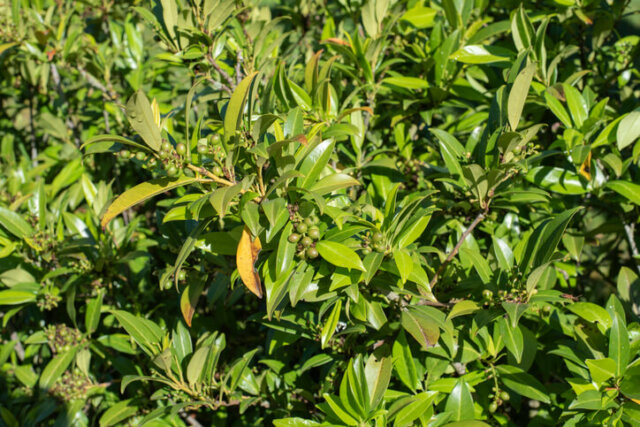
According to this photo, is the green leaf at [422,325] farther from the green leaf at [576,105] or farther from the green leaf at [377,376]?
the green leaf at [576,105]

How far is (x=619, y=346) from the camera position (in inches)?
54.5

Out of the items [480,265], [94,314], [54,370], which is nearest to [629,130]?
[480,265]

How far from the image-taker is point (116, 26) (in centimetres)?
279

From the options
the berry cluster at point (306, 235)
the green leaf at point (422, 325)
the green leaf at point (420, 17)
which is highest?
the green leaf at point (420, 17)

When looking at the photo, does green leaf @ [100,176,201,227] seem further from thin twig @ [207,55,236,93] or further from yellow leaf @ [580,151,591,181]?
yellow leaf @ [580,151,591,181]

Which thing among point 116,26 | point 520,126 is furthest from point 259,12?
point 520,126

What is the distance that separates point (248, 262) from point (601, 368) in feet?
3.07

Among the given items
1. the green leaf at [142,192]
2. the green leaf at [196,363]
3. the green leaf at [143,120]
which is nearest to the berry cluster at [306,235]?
the green leaf at [142,192]

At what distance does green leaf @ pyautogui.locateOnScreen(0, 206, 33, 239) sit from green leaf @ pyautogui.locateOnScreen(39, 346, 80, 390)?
470 mm

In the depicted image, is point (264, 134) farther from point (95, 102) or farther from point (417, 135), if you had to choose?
point (95, 102)

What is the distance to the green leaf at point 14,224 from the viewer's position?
6.43 ft

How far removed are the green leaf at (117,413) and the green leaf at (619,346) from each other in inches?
60.2

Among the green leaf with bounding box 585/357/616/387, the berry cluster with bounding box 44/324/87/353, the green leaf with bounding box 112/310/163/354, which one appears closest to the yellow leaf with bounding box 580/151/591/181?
the green leaf with bounding box 585/357/616/387

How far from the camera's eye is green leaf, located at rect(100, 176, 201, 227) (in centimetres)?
119
